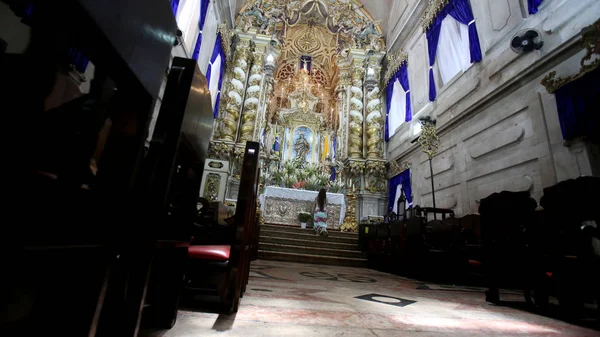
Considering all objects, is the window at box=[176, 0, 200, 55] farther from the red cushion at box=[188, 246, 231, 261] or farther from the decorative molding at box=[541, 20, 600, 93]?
the decorative molding at box=[541, 20, 600, 93]

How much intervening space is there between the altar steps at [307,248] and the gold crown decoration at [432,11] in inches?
264

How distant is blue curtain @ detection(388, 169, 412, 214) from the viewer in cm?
793

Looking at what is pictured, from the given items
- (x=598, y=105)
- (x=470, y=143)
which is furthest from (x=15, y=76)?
(x=470, y=143)

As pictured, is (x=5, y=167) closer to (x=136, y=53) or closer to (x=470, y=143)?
(x=136, y=53)

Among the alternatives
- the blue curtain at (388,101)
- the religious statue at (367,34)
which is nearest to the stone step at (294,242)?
the blue curtain at (388,101)

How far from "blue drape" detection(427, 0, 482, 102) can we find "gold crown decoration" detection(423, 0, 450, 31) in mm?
118

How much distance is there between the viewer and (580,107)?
3.61m

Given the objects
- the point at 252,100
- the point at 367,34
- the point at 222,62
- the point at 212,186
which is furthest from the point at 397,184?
the point at 222,62

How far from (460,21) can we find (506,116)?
3135 mm

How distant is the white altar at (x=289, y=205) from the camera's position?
25.5ft

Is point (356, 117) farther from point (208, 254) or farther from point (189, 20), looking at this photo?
point (208, 254)

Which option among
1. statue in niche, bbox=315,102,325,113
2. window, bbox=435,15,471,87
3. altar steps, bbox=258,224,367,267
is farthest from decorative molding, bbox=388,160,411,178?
A: statue in niche, bbox=315,102,325,113

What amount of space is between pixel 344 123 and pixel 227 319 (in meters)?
9.93

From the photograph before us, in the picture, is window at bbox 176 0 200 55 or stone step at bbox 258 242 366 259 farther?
window at bbox 176 0 200 55
